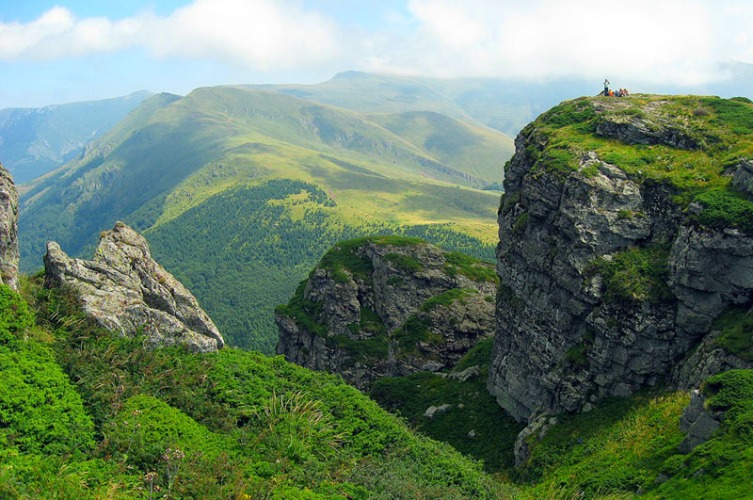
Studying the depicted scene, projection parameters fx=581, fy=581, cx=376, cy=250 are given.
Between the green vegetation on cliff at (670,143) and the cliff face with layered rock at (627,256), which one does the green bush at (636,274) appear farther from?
the green vegetation on cliff at (670,143)

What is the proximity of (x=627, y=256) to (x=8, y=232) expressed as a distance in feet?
172

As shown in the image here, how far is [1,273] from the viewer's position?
3844 centimetres

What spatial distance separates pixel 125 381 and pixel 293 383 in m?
13.9

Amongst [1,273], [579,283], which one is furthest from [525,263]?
[1,273]

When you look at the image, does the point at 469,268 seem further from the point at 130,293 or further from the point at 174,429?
the point at 174,429

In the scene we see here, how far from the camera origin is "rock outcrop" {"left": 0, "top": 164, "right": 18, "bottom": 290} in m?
39.0

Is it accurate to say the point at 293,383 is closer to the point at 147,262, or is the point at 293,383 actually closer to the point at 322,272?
the point at 147,262

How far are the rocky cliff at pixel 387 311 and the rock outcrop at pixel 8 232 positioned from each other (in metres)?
66.6

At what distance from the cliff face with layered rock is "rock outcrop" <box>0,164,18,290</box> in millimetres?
48609

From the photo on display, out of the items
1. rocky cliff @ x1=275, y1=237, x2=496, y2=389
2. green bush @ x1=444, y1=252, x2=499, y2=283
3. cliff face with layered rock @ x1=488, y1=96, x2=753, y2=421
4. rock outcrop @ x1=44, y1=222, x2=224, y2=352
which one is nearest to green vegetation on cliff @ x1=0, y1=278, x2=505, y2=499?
rock outcrop @ x1=44, y1=222, x2=224, y2=352

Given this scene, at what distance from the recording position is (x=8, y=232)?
133 feet

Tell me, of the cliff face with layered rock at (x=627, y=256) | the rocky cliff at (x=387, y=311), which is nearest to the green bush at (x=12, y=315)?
the cliff face with layered rock at (x=627, y=256)

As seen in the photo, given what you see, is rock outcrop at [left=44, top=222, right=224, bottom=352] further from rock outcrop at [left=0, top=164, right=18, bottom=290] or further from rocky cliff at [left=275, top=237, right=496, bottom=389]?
rocky cliff at [left=275, top=237, right=496, bottom=389]

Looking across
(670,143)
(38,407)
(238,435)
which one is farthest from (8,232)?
(670,143)
